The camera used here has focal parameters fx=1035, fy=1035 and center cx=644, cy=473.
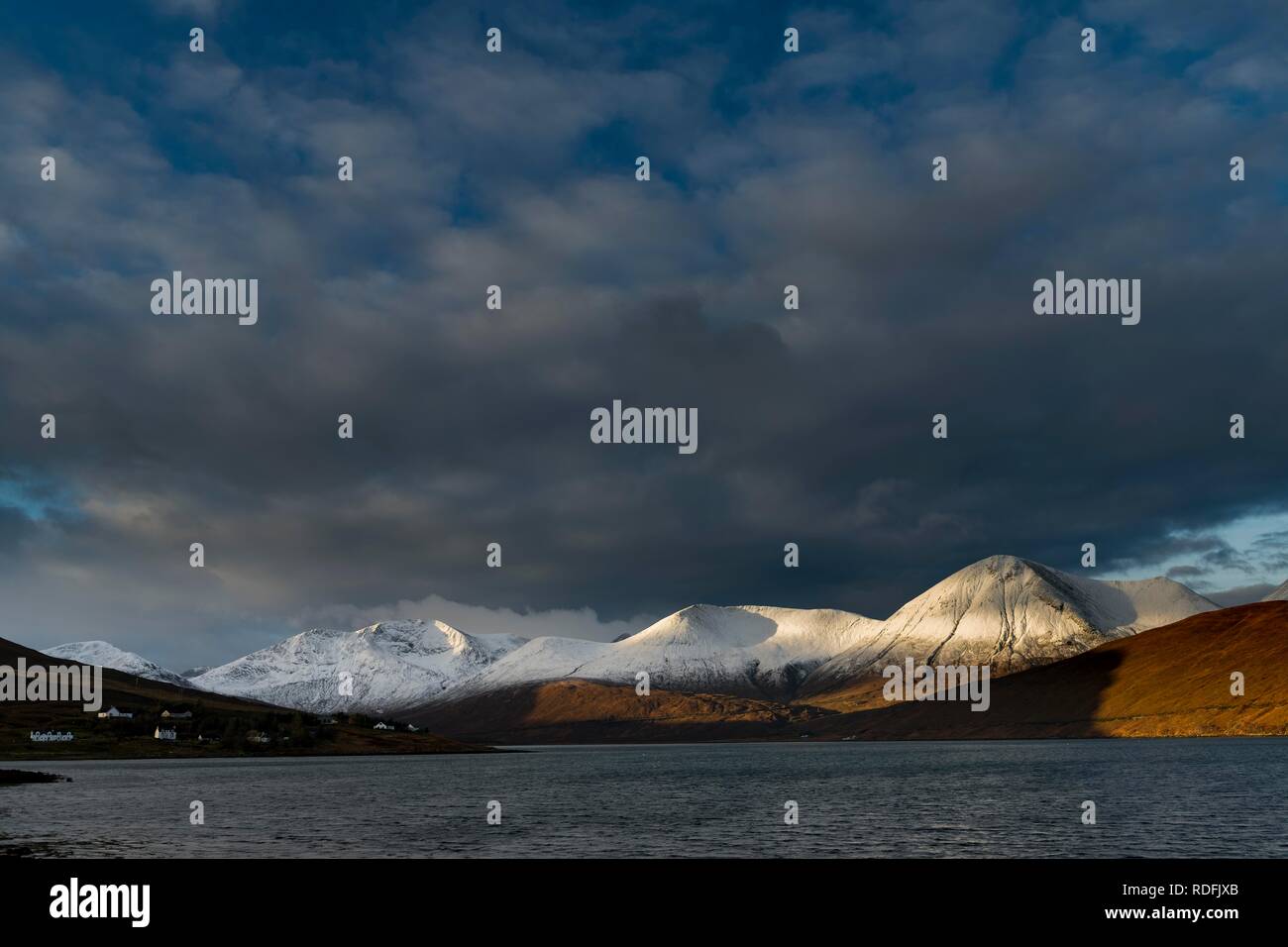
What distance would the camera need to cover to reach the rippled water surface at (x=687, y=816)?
7581cm

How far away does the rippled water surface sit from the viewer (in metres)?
75.8

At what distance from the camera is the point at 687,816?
10231 centimetres
